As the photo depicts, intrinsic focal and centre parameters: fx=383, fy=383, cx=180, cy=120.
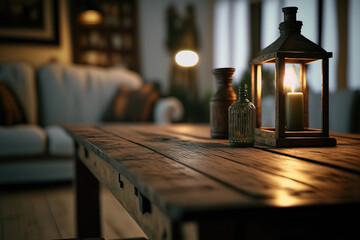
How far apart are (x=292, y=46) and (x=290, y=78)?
12 cm

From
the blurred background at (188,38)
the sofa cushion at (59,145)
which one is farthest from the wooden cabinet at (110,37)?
the sofa cushion at (59,145)

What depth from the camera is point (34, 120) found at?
3.52m

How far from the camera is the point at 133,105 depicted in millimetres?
3555

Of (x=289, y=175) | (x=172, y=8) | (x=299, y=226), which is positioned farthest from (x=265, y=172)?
(x=172, y=8)

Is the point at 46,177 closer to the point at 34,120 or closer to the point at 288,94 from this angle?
the point at 34,120

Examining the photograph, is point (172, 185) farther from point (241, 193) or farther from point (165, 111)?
point (165, 111)

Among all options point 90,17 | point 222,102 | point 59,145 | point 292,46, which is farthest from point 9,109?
point 292,46

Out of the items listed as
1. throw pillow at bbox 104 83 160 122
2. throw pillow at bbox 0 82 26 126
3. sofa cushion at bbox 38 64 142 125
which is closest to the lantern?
throw pillow at bbox 104 83 160 122

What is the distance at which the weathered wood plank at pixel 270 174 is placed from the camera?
0.48 meters

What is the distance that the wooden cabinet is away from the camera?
178 inches

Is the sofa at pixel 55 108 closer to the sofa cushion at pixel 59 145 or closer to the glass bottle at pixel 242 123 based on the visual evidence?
the sofa cushion at pixel 59 145

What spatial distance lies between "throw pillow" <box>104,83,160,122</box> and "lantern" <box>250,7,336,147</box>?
2.43 m

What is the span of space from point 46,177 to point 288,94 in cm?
223

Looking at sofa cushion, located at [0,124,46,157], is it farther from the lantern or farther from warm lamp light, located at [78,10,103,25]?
the lantern
